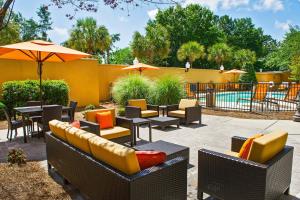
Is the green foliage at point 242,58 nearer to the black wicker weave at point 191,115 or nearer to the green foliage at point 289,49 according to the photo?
the green foliage at point 289,49

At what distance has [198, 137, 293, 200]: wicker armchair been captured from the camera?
248 cm

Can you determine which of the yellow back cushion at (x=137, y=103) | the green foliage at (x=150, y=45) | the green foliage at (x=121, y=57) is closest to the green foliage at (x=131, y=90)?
the yellow back cushion at (x=137, y=103)

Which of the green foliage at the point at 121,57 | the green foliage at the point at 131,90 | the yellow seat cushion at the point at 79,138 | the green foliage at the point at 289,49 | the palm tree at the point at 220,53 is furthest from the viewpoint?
the green foliage at the point at 121,57

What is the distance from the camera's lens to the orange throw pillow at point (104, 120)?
5.14 m

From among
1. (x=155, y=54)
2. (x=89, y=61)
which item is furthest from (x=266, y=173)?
(x=155, y=54)

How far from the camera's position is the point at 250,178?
252 centimetres

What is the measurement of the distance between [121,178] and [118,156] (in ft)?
0.65

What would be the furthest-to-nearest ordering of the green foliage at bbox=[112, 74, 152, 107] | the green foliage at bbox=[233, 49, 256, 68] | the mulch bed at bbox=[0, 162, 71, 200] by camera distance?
the green foliage at bbox=[233, 49, 256, 68] < the green foliage at bbox=[112, 74, 152, 107] < the mulch bed at bbox=[0, 162, 71, 200]

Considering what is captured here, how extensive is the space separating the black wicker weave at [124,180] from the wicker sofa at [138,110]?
3.80 metres

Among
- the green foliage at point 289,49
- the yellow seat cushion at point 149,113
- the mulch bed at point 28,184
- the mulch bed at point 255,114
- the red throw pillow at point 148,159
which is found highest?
the green foliage at point 289,49

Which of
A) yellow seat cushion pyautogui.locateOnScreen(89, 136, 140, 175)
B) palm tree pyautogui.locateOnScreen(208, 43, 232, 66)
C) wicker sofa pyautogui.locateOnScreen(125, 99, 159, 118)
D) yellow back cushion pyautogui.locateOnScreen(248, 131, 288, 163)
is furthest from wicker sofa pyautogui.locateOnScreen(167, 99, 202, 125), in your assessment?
palm tree pyautogui.locateOnScreen(208, 43, 232, 66)

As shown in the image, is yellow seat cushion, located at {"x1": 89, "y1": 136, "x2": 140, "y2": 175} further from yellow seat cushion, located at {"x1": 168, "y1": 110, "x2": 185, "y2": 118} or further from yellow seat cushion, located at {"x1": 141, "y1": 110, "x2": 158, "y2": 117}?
yellow seat cushion, located at {"x1": 168, "y1": 110, "x2": 185, "y2": 118}

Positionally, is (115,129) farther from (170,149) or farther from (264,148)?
(264,148)

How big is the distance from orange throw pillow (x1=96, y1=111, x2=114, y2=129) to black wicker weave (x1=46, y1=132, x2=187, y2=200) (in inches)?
75.8
